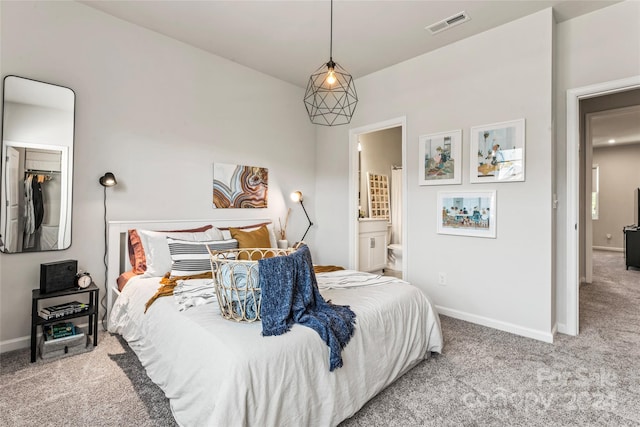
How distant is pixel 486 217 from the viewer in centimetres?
302

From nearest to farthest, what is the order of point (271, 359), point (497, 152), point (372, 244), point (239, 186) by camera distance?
point (271, 359), point (497, 152), point (239, 186), point (372, 244)

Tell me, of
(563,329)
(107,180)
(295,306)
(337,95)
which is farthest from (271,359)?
(337,95)

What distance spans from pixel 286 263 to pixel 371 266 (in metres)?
3.62

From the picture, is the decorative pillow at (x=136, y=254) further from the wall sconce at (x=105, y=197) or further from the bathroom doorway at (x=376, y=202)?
the bathroom doorway at (x=376, y=202)

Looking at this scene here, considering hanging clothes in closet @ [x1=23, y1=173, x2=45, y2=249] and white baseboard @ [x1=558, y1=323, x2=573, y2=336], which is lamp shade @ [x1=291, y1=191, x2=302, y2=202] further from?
white baseboard @ [x1=558, y1=323, x2=573, y2=336]

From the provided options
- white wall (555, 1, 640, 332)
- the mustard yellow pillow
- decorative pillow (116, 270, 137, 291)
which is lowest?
decorative pillow (116, 270, 137, 291)

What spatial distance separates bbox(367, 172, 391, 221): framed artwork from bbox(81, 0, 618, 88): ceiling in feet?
7.62

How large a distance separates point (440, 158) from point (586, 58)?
1.40 m

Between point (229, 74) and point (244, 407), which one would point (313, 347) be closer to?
point (244, 407)

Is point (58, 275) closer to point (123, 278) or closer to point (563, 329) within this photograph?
point (123, 278)

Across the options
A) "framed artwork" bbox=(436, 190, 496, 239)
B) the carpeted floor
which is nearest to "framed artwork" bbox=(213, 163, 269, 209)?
the carpeted floor

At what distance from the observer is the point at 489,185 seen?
3004 mm

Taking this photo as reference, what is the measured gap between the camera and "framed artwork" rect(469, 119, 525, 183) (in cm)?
282

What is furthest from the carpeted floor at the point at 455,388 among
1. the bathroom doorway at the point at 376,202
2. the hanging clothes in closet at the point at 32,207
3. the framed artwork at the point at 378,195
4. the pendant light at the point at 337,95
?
the framed artwork at the point at 378,195
